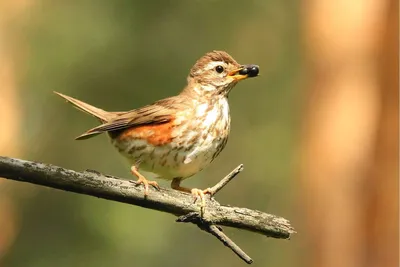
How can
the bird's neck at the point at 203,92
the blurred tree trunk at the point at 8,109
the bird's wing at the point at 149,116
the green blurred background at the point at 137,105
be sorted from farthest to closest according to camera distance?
the green blurred background at the point at 137,105
the blurred tree trunk at the point at 8,109
the bird's neck at the point at 203,92
the bird's wing at the point at 149,116

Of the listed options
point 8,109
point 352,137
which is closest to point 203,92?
point 352,137

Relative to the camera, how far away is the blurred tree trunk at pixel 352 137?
793 centimetres

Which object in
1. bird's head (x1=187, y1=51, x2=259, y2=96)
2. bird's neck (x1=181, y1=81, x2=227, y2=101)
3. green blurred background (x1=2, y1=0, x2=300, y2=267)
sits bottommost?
green blurred background (x1=2, y1=0, x2=300, y2=267)

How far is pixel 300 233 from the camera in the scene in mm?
8789

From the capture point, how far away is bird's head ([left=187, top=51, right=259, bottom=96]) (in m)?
5.16

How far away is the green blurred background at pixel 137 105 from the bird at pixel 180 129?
6058mm

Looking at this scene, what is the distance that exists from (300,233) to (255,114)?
30.2ft

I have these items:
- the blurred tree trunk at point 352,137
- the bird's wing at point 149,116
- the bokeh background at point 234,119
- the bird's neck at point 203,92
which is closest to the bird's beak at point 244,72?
the bird's neck at point 203,92

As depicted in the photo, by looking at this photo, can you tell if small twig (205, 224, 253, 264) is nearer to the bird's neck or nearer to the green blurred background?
the bird's neck

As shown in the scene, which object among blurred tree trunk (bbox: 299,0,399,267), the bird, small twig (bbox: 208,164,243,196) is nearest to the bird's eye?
the bird

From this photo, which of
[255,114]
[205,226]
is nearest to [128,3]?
[255,114]

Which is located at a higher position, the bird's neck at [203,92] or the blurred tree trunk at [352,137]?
the bird's neck at [203,92]

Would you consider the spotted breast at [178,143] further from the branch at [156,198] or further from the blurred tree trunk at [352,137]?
the blurred tree trunk at [352,137]

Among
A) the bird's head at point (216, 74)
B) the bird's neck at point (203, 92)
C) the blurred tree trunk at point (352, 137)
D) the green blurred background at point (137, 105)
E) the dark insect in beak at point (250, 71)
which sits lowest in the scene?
the green blurred background at point (137, 105)
